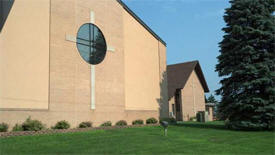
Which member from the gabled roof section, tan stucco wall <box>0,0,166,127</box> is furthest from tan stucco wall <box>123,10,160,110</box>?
the gabled roof section

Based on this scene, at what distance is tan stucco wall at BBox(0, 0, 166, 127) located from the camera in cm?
2041

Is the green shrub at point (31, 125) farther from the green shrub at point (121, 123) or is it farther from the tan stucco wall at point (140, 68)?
the tan stucco wall at point (140, 68)

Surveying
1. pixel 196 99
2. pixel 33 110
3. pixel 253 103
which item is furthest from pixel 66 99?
pixel 196 99

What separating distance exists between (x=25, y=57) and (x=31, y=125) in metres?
4.41

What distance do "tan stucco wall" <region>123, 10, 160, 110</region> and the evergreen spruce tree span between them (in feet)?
22.7

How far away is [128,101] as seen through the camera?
26.0m

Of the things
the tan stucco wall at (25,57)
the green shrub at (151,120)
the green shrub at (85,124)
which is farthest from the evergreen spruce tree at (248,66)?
the tan stucco wall at (25,57)

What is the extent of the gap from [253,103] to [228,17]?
742 cm

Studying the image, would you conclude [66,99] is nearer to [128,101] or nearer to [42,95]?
[42,95]

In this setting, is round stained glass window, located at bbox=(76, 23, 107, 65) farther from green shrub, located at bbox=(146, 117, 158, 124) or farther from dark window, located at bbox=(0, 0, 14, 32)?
green shrub, located at bbox=(146, 117, 158, 124)

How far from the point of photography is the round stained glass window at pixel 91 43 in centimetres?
2266

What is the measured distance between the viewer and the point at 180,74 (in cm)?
4144

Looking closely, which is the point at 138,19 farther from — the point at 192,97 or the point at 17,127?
the point at 192,97

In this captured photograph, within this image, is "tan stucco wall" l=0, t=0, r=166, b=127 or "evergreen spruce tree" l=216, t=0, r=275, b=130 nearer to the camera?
"tan stucco wall" l=0, t=0, r=166, b=127
